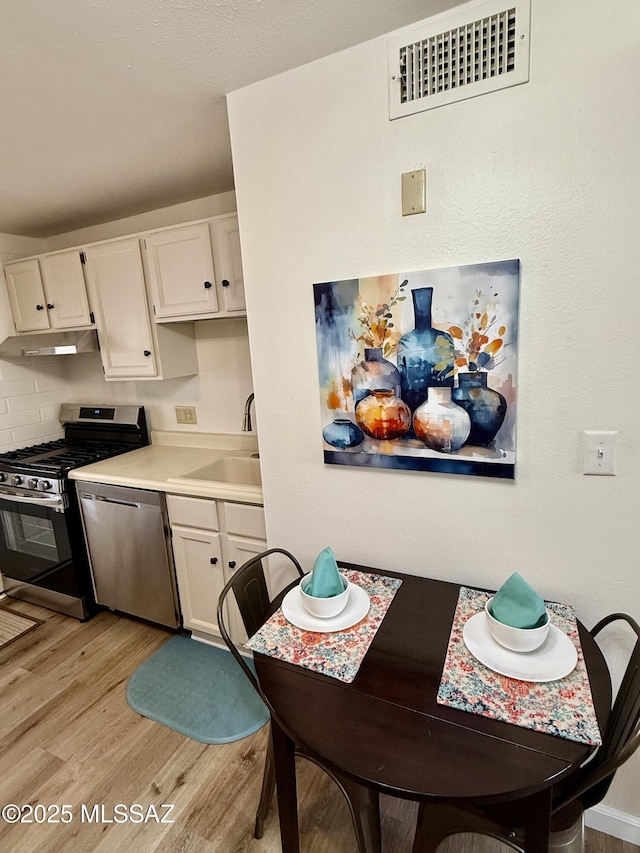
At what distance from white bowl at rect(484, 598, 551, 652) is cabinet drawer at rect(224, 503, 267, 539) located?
3.60ft

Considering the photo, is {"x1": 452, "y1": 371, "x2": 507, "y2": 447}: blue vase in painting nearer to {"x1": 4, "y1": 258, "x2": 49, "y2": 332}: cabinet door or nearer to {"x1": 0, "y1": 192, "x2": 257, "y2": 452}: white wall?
{"x1": 0, "y1": 192, "x2": 257, "y2": 452}: white wall

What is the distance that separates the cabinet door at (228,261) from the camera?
207 cm

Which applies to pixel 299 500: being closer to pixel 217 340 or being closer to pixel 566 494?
pixel 566 494

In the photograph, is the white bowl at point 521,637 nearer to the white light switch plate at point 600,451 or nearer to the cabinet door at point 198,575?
the white light switch plate at point 600,451

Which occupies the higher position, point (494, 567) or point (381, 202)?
point (381, 202)

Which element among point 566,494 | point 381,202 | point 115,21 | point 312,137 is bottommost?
point 566,494

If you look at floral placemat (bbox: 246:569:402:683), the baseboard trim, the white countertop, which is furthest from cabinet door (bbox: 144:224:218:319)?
the baseboard trim

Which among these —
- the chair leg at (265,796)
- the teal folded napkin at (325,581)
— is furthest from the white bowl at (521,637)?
the chair leg at (265,796)

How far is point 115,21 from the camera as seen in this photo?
43.5 inches

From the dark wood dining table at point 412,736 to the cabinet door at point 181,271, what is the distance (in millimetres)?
1707

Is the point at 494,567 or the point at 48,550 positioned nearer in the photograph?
the point at 494,567

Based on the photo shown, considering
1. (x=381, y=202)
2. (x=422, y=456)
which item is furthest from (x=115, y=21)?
(x=422, y=456)

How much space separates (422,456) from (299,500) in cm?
51

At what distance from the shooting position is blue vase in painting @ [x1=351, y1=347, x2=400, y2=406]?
4.54 ft
